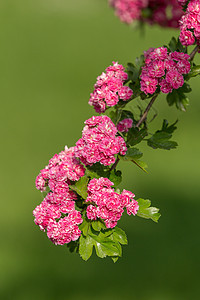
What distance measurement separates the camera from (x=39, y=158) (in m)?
10.5

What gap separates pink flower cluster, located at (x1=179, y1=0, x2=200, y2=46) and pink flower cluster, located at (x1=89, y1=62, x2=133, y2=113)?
0.42 metres

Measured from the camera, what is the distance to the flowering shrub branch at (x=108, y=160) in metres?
2.80

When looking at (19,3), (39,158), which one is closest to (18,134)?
(39,158)

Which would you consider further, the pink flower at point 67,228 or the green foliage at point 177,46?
the green foliage at point 177,46

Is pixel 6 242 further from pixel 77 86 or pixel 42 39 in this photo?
pixel 42 39

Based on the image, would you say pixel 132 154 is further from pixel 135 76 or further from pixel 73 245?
pixel 73 245

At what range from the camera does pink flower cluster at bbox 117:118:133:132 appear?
10.1 ft

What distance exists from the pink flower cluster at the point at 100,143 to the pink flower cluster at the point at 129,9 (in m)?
2.95

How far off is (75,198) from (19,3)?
2242cm

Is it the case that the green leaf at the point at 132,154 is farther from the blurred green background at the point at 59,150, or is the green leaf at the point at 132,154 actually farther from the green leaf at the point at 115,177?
the blurred green background at the point at 59,150

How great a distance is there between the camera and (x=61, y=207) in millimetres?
2889

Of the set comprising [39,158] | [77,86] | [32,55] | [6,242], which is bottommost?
[6,242]

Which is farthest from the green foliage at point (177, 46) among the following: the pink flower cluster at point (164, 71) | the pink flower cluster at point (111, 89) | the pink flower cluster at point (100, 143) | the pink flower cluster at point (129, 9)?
the pink flower cluster at point (129, 9)

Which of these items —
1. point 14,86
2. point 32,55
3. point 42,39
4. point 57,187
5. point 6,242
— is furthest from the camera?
point 42,39
